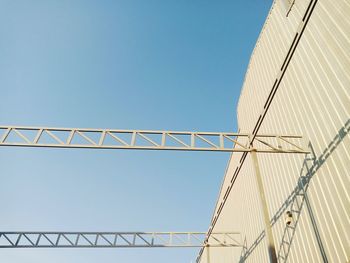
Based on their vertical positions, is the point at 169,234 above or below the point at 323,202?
above

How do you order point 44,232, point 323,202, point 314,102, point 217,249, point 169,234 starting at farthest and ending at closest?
point 217,249
point 169,234
point 44,232
point 314,102
point 323,202

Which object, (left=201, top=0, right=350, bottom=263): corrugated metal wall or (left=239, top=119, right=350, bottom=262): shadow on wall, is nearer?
(left=201, top=0, right=350, bottom=263): corrugated metal wall

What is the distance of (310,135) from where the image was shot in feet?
36.8

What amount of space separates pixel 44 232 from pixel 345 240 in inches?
768

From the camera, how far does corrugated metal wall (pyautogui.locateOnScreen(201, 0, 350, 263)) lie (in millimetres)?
8984

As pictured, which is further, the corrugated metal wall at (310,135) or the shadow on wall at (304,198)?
the shadow on wall at (304,198)

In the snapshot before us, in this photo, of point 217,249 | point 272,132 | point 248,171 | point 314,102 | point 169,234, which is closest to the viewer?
point 314,102

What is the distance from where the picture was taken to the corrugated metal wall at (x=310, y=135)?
898 cm

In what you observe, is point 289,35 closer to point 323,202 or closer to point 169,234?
point 323,202

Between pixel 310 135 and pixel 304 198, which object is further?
pixel 310 135

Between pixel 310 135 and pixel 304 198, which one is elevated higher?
pixel 310 135

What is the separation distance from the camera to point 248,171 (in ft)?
61.3

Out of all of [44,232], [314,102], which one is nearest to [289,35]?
[314,102]

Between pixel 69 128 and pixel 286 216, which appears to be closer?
pixel 286 216
